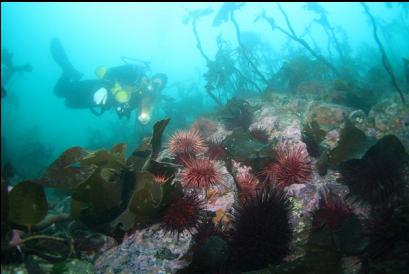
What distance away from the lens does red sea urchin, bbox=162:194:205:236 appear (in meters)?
4.54

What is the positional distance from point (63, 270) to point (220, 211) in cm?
248

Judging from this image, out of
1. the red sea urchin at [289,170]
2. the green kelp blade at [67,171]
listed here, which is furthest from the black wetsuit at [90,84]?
the red sea urchin at [289,170]

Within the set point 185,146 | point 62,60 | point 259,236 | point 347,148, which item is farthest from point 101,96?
point 259,236

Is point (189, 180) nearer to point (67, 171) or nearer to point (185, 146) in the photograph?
point (185, 146)

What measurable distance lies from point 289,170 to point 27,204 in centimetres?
415

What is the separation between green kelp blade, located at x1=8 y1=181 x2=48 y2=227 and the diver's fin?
16759 millimetres

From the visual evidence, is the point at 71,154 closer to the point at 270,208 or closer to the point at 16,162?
the point at 270,208

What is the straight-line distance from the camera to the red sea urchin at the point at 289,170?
530 cm

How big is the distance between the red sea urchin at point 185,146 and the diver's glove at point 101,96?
10.3 meters

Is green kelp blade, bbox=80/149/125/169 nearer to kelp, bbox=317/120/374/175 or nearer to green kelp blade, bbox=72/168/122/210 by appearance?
green kelp blade, bbox=72/168/122/210

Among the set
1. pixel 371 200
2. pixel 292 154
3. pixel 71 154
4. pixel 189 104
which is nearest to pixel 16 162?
pixel 189 104

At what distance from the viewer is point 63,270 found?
395 centimetres

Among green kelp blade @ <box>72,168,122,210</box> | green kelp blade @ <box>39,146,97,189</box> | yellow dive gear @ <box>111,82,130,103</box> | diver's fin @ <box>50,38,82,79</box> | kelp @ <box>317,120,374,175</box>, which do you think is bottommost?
green kelp blade @ <box>72,168,122,210</box>

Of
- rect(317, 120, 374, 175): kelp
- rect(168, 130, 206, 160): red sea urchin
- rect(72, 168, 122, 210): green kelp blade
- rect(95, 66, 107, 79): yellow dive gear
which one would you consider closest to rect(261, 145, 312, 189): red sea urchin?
rect(317, 120, 374, 175): kelp
